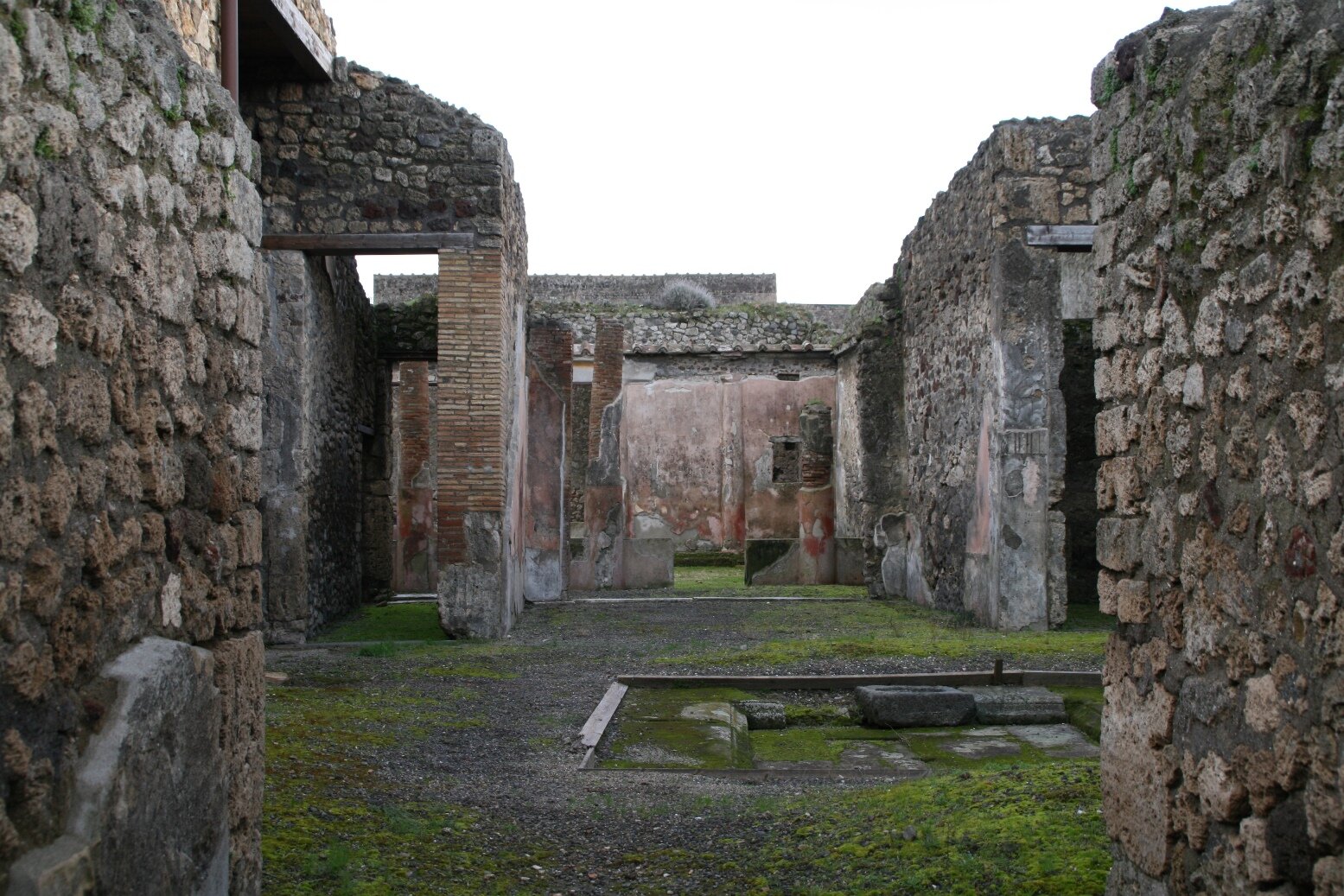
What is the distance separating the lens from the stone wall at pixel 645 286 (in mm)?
29047

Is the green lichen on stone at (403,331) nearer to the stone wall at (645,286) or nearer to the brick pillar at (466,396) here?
the brick pillar at (466,396)

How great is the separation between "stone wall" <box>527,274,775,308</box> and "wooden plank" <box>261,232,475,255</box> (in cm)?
1842

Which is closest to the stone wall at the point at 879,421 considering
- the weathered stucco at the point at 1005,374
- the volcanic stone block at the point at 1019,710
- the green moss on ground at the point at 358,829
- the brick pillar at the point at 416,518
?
the weathered stucco at the point at 1005,374

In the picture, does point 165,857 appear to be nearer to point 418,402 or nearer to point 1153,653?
point 1153,653

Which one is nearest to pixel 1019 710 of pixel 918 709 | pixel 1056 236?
pixel 918 709

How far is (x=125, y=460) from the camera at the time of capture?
287 cm

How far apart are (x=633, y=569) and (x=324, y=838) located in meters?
11.7

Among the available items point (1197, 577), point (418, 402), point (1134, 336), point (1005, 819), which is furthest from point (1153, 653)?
point (418, 402)

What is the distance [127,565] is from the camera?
9.45 feet

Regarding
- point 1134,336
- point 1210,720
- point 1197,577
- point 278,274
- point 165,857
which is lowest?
point 165,857

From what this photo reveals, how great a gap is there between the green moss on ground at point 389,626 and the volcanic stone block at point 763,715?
161 inches

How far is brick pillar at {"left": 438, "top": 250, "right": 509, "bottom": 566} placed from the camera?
10375mm

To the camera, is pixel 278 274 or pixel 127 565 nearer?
pixel 127 565

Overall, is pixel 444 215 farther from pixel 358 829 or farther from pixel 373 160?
pixel 358 829
